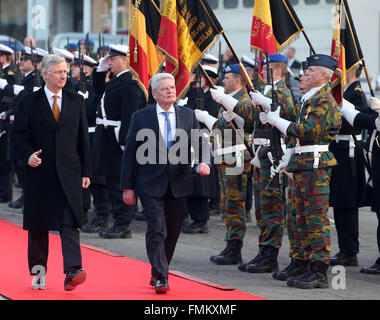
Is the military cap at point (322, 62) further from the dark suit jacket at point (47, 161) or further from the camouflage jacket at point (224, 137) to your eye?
the dark suit jacket at point (47, 161)

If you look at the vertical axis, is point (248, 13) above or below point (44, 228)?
above

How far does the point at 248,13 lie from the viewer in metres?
20.3

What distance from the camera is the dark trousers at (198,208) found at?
1137 centimetres

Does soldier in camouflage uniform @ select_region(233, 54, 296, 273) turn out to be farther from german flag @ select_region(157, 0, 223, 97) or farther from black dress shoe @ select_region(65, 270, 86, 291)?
black dress shoe @ select_region(65, 270, 86, 291)

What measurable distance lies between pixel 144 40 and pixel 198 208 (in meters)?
2.49

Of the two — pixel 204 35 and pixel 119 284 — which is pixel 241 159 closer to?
pixel 204 35

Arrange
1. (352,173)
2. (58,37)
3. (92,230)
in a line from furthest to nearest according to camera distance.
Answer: (58,37) → (92,230) → (352,173)

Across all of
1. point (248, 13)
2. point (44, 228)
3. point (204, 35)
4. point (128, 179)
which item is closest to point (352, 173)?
point (204, 35)

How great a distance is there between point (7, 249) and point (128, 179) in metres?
2.33

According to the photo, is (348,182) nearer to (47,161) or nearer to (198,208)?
(198,208)

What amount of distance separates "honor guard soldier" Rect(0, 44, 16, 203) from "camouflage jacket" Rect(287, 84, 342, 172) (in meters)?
6.03

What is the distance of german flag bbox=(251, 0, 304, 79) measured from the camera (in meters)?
9.19

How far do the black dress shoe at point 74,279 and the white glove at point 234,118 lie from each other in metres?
2.26

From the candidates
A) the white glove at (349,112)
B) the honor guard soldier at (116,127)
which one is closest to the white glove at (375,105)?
the white glove at (349,112)
